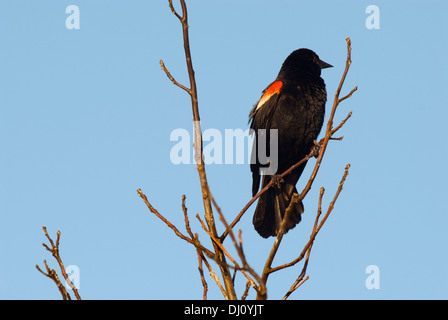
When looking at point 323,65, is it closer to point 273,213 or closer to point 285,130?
point 285,130

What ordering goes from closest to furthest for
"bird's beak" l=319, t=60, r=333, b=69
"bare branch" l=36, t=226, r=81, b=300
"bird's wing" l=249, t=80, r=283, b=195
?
1. "bare branch" l=36, t=226, r=81, b=300
2. "bird's wing" l=249, t=80, r=283, b=195
3. "bird's beak" l=319, t=60, r=333, b=69

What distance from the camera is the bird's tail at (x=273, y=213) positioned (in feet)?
17.0

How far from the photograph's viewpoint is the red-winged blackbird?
525 cm

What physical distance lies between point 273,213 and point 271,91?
119 centimetres

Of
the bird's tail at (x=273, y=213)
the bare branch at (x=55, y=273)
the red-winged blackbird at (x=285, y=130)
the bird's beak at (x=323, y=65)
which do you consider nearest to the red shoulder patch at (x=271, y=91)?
the red-winged blackbird at (x=285, y=130)

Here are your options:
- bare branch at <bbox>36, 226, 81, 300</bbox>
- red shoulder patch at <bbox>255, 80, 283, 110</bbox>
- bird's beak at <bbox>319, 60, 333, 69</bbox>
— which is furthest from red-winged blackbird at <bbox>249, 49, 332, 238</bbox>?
bare branch at <bbox>36, 226, 81, 300</bbox>

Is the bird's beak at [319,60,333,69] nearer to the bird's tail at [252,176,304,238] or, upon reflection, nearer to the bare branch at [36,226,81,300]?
the bird's tail at [252,176,304,238]

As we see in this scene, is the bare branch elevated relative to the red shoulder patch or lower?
lower

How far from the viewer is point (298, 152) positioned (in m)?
5.43

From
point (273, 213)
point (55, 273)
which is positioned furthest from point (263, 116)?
point (55, 273)

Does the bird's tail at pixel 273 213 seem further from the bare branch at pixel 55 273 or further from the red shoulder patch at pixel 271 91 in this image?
the bare branch at pixel 55 273
